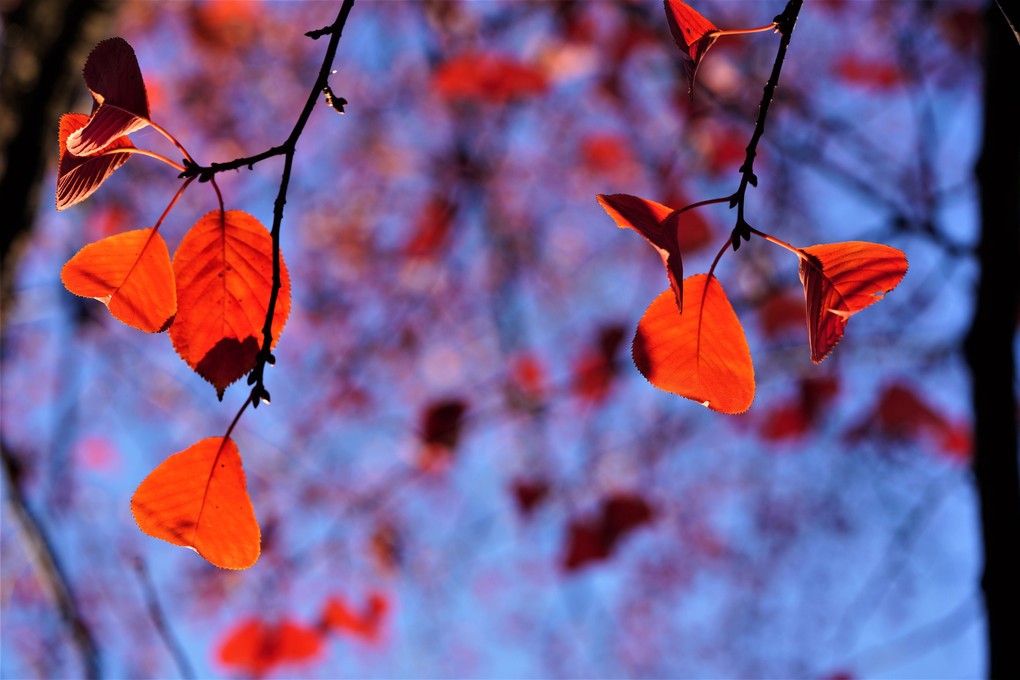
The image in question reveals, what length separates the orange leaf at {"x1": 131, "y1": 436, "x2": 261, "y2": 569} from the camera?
589 mm

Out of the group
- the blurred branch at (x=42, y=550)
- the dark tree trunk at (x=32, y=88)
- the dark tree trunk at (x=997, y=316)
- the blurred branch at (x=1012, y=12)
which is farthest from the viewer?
the dark tree trunk at (x=32, y=88)

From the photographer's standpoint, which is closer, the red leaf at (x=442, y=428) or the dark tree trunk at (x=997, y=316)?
the dark tree trunk at (x=997, y=316)

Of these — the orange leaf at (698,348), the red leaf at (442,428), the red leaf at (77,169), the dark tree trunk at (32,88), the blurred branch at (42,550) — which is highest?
the dark tree trunk at (32,88)

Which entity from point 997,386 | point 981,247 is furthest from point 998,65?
point 997,386

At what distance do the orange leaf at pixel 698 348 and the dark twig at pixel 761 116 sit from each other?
9 cm

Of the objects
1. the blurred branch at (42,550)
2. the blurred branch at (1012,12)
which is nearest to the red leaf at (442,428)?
the blurred branch at (42,550)

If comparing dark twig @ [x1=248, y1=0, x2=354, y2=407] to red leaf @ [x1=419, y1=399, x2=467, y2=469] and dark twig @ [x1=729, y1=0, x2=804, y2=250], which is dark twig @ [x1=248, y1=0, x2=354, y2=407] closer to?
dark twig @ [x1=729, y1=0, x2=804, y2=250]

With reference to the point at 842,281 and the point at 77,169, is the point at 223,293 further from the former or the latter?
the point at 842,281

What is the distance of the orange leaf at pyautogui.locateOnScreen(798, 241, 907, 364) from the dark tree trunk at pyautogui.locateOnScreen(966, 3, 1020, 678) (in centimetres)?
60

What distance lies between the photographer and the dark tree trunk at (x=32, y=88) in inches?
92.1

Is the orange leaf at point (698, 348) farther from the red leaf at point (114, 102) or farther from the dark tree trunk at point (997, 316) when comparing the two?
the dark tree trunk at point (997, 316)

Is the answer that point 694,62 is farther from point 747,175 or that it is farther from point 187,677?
point 187,677

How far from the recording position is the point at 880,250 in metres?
0.55

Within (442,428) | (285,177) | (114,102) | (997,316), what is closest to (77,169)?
(114,102)
